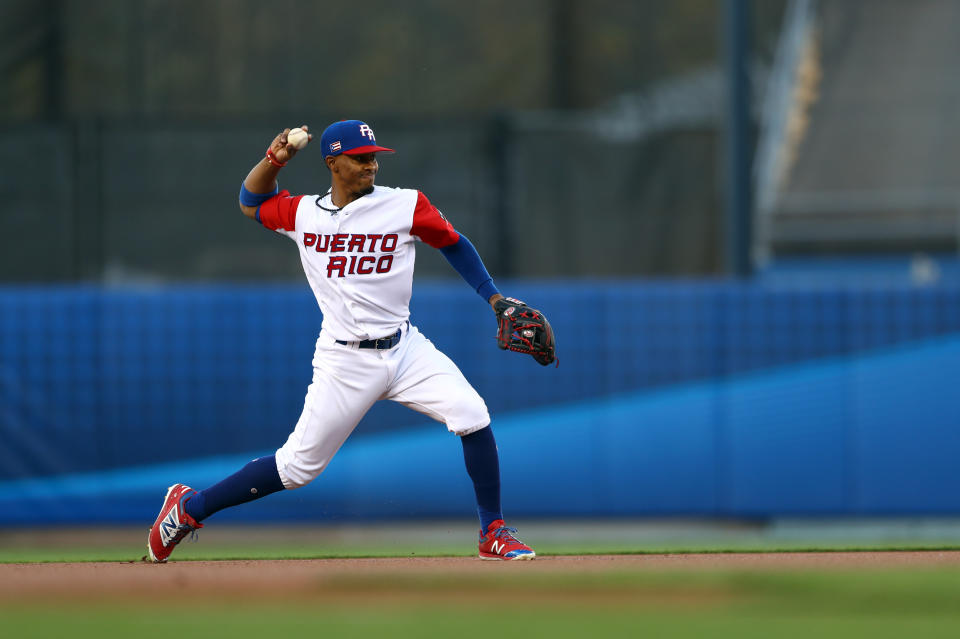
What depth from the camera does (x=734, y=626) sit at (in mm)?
3859

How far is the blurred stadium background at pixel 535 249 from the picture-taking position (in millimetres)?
8266

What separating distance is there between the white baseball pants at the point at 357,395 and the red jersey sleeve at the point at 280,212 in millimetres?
452

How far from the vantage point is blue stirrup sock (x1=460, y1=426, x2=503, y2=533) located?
5.05 metres

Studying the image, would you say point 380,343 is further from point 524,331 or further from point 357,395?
point 524,331

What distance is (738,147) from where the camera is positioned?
29.6ft

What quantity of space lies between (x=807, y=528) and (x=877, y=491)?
47 centimetres

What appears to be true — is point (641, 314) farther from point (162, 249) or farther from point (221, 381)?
point (162, 249)

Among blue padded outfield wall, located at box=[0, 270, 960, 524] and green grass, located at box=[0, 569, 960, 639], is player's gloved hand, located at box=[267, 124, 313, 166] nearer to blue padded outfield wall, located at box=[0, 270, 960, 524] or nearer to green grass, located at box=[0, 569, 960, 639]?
green grass, located at box=[0, 569, 960, 639]

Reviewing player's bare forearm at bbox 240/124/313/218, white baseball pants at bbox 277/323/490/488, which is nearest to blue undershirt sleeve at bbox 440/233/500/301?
white baseball pants at bbox 277/323/490/488

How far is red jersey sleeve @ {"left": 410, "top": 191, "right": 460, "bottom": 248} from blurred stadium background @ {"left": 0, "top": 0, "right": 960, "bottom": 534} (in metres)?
3.27

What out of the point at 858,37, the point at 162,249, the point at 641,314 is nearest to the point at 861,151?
the point at 858,37

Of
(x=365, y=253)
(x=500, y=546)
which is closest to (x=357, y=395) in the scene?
(x=365, y=253)

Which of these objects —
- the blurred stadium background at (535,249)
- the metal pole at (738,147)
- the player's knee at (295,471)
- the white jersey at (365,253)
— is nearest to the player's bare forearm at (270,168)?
the white jersey at (365,253)

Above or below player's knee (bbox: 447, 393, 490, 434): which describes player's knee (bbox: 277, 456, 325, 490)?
below
